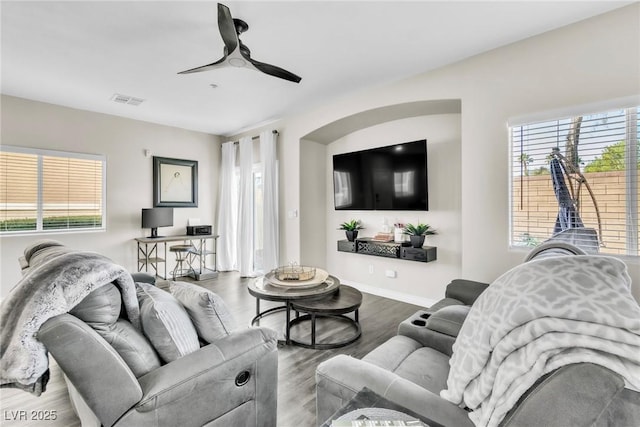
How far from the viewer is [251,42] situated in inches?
105

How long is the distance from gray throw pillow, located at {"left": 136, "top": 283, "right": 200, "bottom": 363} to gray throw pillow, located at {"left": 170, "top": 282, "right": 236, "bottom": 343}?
0.06m

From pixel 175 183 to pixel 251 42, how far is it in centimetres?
357

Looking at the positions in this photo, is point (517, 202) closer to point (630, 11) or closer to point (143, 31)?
point (630, 11)

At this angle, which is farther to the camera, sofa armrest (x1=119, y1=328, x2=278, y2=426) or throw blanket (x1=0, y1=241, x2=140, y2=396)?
sofa armrest (x1=119, y1=328, x2=278, y2=426)

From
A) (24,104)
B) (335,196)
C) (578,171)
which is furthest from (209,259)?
(578,171)

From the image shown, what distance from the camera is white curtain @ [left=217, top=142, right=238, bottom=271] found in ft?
18.7

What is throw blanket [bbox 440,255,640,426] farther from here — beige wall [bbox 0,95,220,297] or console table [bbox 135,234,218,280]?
beige wall [bbox 0,95,220,297]

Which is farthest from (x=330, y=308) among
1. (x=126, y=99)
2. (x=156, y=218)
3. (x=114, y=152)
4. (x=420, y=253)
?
(x=114, y=152)

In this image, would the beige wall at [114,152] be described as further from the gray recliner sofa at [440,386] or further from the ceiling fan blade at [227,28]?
the gray recliner sofa at [440,386]

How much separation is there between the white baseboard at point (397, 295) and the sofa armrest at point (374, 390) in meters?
2.80

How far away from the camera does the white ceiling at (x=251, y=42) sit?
7.29ft

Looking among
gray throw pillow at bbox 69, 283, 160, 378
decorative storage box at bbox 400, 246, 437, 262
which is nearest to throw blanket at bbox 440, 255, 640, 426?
gray throw pillow at bbox 69, 283, 160, 378

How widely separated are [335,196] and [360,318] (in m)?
1.97

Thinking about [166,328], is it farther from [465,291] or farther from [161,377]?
[465,291]
